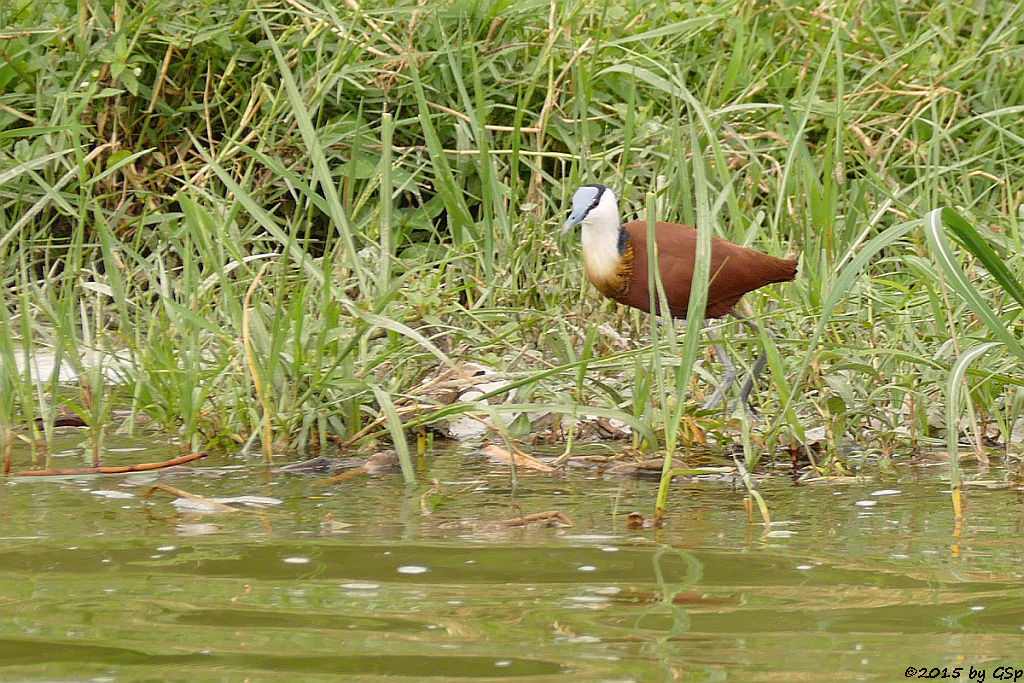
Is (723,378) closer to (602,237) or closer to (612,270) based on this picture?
(612,270)

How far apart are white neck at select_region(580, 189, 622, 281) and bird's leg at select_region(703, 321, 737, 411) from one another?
35 centimetres

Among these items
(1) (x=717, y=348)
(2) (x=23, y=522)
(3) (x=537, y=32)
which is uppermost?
(3) (x=537, y=32)

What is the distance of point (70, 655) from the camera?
1885mm

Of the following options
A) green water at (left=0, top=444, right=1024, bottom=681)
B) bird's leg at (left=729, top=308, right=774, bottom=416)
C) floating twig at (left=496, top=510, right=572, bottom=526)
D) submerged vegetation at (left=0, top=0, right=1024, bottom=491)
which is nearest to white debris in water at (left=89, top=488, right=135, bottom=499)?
green water at (left=0, top=444, right=1024, bottom=681)

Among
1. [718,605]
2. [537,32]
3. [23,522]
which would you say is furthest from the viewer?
[537,32]

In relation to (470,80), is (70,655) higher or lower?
lower

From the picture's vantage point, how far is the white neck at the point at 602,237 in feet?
12.5

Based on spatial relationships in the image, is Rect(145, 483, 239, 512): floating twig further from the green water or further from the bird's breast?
the bird's breast

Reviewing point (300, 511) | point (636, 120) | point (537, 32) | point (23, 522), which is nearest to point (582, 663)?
point (300, 511)

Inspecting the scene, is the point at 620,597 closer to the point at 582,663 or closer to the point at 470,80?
the point at 582,663

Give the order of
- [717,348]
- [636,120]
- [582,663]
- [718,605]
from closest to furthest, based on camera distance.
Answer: [582,663] < [718,605] < [717,348] < [636,120]

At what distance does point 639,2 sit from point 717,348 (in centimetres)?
232

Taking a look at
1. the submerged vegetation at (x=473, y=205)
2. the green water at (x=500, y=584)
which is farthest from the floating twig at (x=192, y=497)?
the submerged vegetation at (x=473, y=205)

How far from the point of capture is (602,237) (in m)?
3.86
